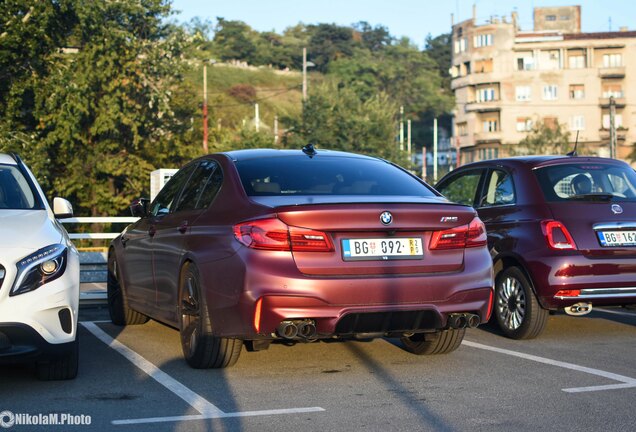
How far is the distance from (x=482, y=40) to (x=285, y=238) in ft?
337

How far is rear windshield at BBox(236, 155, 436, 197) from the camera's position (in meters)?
7.41

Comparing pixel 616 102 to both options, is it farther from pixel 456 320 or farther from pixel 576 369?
pixel 456 320

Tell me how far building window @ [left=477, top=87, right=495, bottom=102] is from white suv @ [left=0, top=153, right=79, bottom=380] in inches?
3973

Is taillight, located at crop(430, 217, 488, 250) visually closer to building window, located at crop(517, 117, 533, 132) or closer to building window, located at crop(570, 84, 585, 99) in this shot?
building window, located at crop(517, 117, 533, 132)

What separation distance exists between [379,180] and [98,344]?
116 inches

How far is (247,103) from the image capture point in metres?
131

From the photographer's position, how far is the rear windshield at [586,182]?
9.20 m

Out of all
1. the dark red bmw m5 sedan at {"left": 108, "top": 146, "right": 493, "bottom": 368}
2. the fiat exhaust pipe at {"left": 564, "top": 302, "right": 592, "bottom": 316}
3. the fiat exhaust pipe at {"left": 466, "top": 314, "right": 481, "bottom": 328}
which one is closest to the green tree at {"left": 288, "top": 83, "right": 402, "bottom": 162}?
the fiat exhaust pipe at {"left": 564, "top": 302, "right": 592, "bottom": 316}

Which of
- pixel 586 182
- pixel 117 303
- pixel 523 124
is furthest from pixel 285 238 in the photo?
pixel 523 124

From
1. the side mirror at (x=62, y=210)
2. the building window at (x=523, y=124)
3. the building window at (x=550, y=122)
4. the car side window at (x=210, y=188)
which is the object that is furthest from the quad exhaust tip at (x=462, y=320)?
the building window at (x=550, y=122)

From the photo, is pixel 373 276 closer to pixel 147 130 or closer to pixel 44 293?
pixel 44 293

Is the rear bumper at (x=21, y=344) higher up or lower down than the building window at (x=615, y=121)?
lower down

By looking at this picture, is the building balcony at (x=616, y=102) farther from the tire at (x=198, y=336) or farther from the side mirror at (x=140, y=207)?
the tire at (x=198, y=336)

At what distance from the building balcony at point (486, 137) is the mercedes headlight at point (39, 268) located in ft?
324
